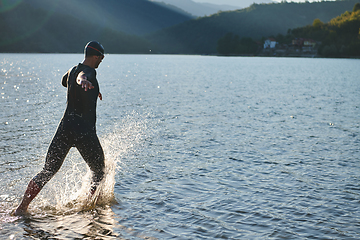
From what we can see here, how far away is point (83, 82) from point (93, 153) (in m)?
1.50

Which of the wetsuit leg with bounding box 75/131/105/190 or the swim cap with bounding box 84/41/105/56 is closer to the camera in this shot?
the swim cap with bounding box 84/41/105/56

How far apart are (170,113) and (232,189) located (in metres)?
13.2

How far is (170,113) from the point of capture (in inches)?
856

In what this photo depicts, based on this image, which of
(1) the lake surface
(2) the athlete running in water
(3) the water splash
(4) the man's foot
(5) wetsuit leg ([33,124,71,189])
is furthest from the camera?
(3) the water splash

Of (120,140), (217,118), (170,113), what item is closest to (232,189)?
(120,140)

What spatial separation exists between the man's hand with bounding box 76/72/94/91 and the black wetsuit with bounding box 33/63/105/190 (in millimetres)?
184

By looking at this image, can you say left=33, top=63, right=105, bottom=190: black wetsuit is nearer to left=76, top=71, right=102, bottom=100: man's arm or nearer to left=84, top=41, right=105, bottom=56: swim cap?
left=76, top=71, right=102, bottom=100: man's arm

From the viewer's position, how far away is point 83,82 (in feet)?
18.2

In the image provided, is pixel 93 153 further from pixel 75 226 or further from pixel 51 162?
pixel 75 226

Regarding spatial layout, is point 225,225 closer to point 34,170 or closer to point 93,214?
point 93,214

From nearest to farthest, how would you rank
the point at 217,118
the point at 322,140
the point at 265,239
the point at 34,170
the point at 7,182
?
the point at 265,239 → the point at 7,182 → the point at 34,170 → the point at 322,140 → the point at 217,118

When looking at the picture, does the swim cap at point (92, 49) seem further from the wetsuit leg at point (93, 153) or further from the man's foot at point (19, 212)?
the man's foot at point (19, 212)

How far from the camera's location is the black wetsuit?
6.11m

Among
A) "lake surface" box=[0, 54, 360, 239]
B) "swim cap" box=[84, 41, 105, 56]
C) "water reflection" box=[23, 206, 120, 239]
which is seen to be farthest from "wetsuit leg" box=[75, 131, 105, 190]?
"swim cap" box=[84, 41, 105, 56]
